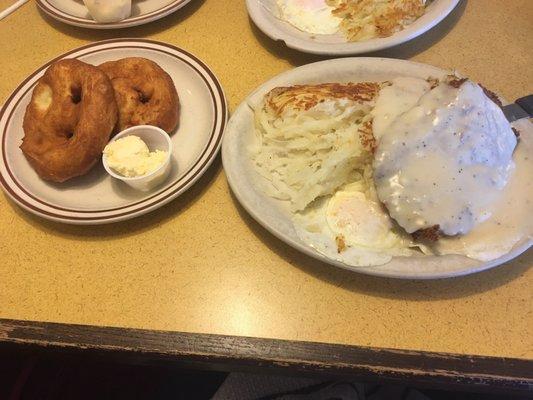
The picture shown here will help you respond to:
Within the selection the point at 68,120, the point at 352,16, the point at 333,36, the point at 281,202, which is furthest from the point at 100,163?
the point at 352,16

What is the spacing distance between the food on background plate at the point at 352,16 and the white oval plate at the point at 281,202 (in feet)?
0.68

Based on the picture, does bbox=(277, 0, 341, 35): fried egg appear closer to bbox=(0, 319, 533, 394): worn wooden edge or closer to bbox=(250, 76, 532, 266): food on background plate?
bbox=(250, 76, 532, 266): food on background plate

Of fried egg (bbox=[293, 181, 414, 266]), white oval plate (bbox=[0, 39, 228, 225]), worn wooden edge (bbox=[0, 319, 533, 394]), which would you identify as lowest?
worn wooden edge (bbox=[0, 319, 533, 394])

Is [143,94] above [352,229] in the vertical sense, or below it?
above

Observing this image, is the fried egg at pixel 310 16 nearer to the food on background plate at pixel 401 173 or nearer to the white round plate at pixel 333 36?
the white round plate at pixel 333 36

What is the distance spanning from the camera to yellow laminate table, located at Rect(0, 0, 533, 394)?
3.26 feet

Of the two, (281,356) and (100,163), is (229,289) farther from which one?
(100,163)

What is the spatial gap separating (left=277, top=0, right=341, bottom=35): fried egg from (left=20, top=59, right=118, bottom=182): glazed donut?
67 centimetres

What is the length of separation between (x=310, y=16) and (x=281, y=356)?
3.73 ft

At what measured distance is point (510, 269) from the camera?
105 cm

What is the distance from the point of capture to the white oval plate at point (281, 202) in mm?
979

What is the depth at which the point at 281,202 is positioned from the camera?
3.88ft

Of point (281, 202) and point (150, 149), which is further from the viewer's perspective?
point (150, 149)

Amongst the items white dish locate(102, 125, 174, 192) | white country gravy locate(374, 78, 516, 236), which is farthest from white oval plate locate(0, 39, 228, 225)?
white country gravy locate(374, 78, 516, 236)
